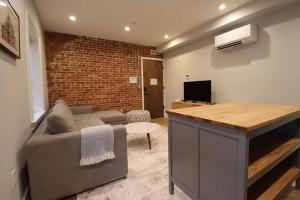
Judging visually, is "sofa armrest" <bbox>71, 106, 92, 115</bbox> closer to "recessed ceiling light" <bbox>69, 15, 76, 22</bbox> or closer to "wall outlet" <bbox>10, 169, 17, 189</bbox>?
"recessed ceiling light" <bbox>69, 15, 76, 22</bbox>

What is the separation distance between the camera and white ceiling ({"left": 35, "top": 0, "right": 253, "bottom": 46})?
2.59 metres

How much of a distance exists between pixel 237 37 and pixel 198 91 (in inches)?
56.9

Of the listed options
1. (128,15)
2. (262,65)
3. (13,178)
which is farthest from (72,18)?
(262,65)

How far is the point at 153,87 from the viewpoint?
5.43 m

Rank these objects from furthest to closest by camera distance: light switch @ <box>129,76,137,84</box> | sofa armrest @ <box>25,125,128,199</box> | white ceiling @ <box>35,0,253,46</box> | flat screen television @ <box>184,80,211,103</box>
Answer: light switch @ <box>129,76,137,84</box> → flat screen television @ <box>184,80,211,103</box> → white ceiling @ <box>35,0,253,46</box> → sofa armrest @ <box>25,125,128,199</box>

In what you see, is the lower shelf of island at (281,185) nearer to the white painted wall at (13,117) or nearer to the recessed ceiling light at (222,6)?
the white painted wall at (13,117)

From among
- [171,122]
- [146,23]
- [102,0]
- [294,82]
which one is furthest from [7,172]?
[294,82]

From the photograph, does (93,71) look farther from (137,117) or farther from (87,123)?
(87,123)

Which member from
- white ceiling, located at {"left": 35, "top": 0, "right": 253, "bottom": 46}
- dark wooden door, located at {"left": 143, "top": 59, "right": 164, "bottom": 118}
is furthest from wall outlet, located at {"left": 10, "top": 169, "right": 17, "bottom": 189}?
dark wooden door, located at {"left": 143, "top": 59, "right": 164, "bottom": 118}

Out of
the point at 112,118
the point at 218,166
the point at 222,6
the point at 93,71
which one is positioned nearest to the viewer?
the point at 218,166

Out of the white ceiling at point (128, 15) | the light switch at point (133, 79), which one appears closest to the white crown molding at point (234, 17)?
the white ceiling at point (128, 15)

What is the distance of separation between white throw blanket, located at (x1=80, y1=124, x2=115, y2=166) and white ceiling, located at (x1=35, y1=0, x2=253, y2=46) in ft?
6.72

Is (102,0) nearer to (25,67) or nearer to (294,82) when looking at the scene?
(25,67)

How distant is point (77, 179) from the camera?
1.68 m
